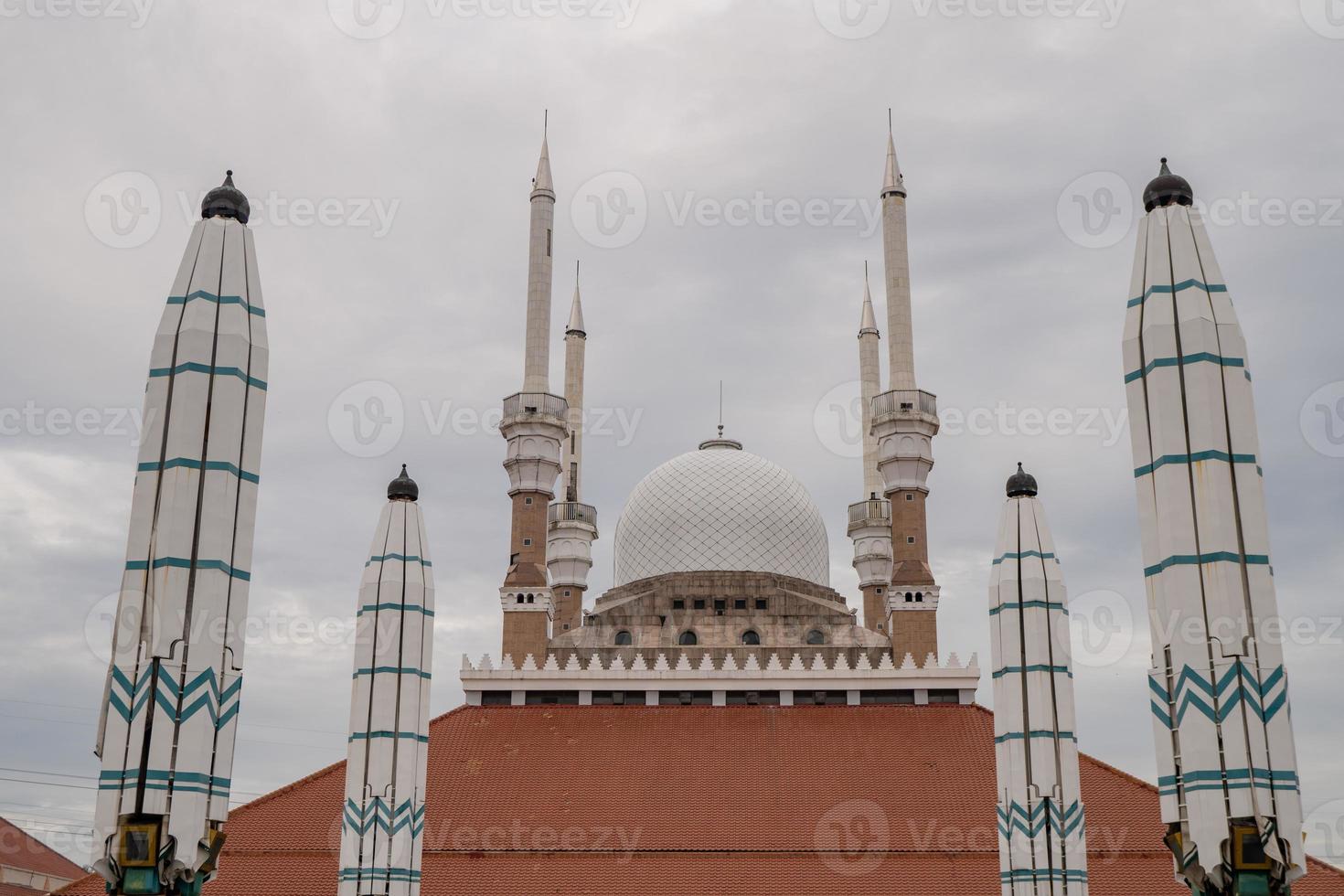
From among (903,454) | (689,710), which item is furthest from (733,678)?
Answer: (903,454)

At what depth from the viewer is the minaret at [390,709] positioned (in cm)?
2448

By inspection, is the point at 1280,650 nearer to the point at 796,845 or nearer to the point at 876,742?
the point at 796,845

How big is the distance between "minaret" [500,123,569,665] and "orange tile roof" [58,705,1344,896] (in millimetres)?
4300

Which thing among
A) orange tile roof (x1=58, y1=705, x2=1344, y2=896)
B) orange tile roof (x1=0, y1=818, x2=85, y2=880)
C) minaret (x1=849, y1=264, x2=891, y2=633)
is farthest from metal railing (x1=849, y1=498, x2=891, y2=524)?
orange tile roof (x1=0, y1=818, x2=85, y2=880)

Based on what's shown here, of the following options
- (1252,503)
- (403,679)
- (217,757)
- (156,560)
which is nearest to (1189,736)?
(1252,503)

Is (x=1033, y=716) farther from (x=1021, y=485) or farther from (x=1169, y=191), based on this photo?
(x=1169, y=191)

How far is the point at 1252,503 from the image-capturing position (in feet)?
56.1

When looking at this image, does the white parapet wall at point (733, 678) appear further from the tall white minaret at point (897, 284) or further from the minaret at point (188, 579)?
the minaret at point (188, 579)

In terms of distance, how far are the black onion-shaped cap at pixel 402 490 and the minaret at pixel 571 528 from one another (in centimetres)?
2845

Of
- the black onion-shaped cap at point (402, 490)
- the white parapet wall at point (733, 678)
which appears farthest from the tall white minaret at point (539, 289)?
the black onion-shaped cap at point (402, 490)

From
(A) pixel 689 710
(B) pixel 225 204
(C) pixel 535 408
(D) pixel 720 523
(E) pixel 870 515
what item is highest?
(C) pixel 535 408

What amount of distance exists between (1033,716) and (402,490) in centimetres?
1335

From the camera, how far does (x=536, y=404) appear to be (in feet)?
163

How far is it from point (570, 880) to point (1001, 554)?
1484cm
